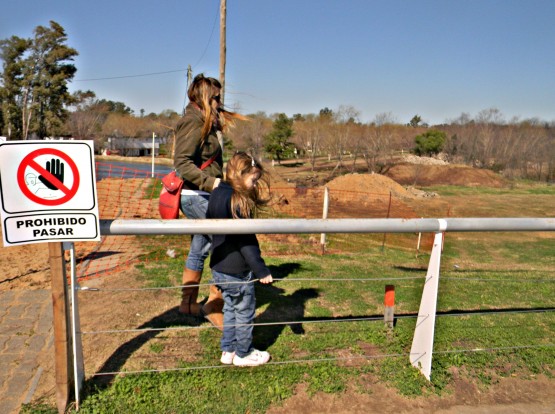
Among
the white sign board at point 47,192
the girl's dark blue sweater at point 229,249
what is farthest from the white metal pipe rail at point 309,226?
the girl's dark blue sweater at point 229,249

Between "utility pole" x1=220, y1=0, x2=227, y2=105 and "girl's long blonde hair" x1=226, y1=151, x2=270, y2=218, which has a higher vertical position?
"utility pole" x1=220, y1=0, x2=227, y2=105

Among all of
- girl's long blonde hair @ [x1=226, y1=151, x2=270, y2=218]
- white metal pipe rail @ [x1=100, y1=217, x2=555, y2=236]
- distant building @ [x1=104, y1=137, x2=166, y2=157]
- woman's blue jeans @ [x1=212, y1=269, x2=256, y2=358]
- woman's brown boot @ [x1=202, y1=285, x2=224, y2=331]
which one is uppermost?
girl's long blonde hair @ [x1=226, y1=151, x2=270, y2=218]

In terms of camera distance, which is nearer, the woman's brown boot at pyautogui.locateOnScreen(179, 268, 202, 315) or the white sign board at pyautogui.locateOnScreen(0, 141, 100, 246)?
the white sign board at pyautogui.locateOnScreen(0, 141, 100, 246)

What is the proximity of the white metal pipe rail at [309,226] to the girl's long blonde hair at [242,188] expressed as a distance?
0.38 meters

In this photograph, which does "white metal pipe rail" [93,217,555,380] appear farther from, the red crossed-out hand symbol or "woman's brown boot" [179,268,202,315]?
"woman's brown boot" [179,268,202,315]

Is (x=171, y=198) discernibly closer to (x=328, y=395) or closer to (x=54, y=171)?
(x=54, y=171)

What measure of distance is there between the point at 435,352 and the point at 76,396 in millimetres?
2476

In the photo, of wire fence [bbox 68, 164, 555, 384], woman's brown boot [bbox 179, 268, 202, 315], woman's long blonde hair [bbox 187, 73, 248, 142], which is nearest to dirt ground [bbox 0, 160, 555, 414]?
wire fence [bbox 68, 164, 555, 384]

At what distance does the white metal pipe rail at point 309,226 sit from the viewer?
2611mm

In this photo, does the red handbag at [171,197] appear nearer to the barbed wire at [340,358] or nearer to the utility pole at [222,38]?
the barbed wire at [340,358]

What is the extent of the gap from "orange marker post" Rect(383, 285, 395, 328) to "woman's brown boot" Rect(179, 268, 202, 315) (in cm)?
163

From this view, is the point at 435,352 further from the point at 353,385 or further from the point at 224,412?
the point at 224,412

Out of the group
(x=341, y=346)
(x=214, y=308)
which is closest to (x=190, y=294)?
(x=214, y=308)

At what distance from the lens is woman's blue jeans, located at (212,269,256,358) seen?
3.23 metres
